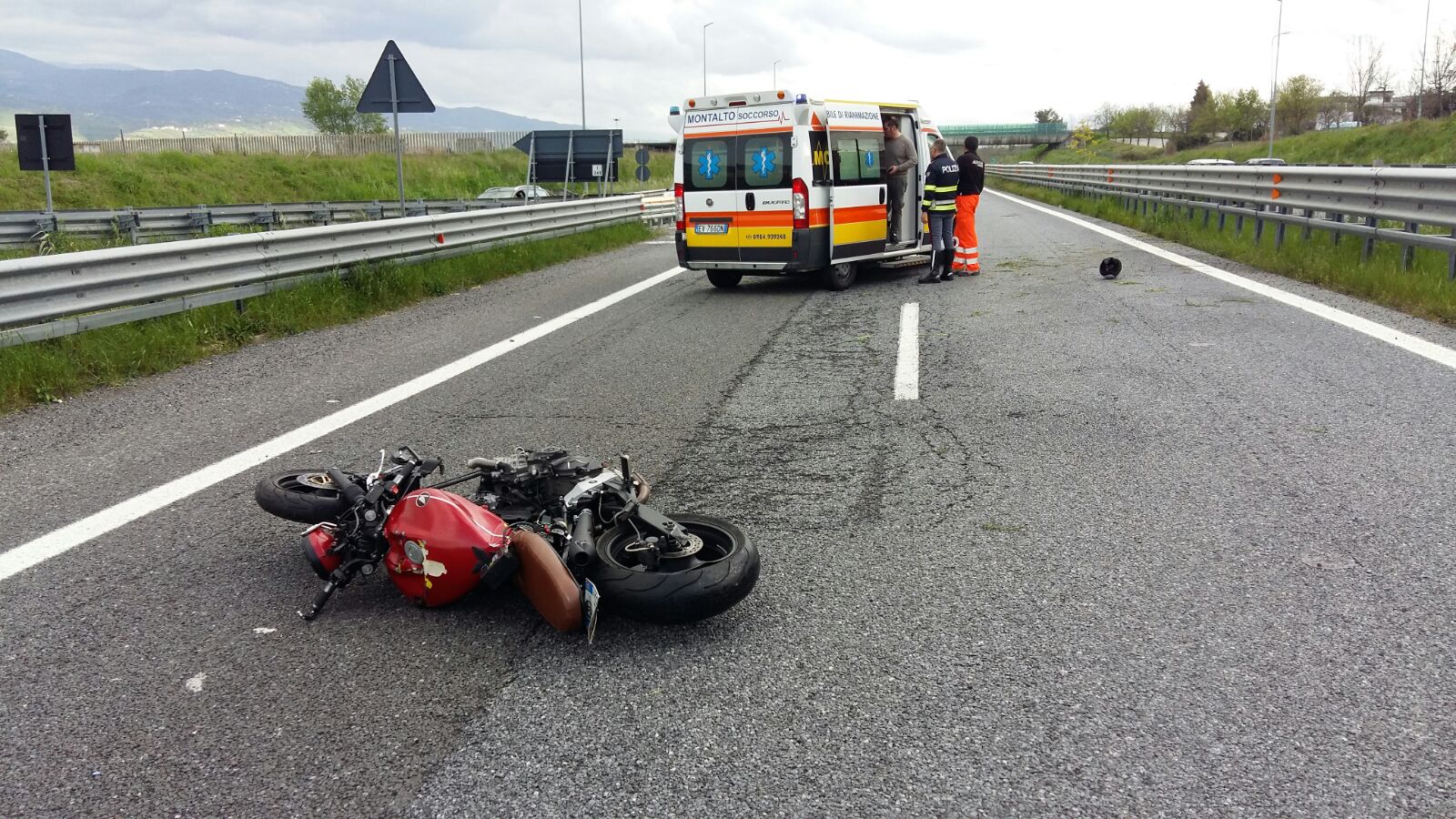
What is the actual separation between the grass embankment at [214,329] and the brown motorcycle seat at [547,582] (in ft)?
17.0

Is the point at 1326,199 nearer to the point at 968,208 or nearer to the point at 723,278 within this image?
the point at 968,208

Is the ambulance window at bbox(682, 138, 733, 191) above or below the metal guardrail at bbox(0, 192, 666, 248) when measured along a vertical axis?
above

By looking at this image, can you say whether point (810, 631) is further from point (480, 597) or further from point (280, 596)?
point (280, 596)

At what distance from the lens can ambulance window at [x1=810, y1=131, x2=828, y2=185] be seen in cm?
1237

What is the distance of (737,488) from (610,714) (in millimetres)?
2084

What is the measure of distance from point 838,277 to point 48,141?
15086 millimetres

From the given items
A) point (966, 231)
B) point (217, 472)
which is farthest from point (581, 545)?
point (966, 231)

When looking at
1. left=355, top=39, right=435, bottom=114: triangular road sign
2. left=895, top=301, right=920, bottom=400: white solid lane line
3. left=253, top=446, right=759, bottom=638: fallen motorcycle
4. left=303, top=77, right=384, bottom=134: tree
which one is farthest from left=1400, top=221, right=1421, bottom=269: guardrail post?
left=303, top=77, right=384, bottom=134: tree

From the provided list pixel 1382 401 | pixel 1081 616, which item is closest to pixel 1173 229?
pixel 1382 401

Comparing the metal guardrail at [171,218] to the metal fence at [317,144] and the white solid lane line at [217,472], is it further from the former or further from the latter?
the white solid lane line at [217,472]

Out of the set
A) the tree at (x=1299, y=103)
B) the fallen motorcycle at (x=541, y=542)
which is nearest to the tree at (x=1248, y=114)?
the tree at (x=1299, y=103)

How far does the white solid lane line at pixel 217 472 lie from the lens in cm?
422

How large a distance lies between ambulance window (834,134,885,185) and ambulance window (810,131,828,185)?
0.66 ft

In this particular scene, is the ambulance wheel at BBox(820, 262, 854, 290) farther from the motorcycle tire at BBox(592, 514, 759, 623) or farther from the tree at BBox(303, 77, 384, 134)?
the tree at BBox(303, 77, 384, 134)
